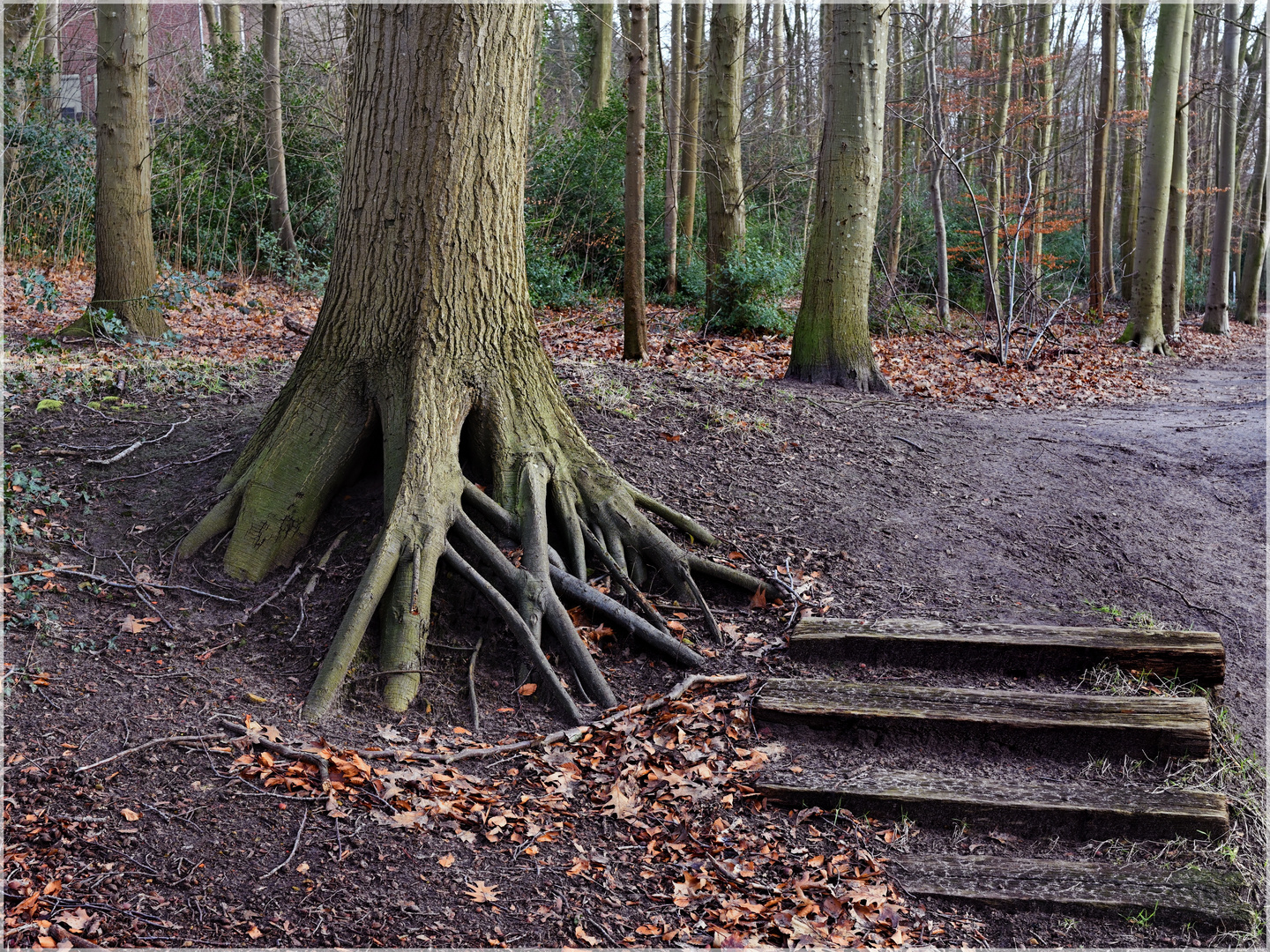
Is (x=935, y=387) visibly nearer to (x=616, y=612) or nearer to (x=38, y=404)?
(x=616, y=612)

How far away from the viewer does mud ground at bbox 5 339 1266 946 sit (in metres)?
3.03

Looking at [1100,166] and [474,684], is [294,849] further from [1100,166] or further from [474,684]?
[1100,166]

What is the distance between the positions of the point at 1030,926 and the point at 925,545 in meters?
2.61

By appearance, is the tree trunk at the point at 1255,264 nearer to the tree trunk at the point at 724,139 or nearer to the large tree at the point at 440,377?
the tree trunk at the point at 724,139

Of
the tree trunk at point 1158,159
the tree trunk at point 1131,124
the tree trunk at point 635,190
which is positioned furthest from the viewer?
the tree trunk at point 1131,124

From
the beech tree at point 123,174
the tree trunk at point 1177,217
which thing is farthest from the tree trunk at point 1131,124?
the beech tree at point 123,174

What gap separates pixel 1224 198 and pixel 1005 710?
19.8 m

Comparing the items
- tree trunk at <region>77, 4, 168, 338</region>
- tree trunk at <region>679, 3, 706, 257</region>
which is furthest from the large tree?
tree trunk at <region>679, 3, 706, 257</region>

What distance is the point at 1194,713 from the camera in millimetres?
4031

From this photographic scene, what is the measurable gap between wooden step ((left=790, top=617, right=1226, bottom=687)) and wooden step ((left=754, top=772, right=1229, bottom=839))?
0.80m

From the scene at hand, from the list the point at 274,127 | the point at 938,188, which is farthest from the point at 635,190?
the point at 274,127

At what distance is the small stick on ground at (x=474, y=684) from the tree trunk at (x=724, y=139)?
1030 cm

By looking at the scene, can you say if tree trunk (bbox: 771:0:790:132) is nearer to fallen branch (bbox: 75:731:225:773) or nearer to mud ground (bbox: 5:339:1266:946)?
mud ground (bbox: 5:339:1266:946)

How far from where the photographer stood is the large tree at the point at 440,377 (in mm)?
4656
